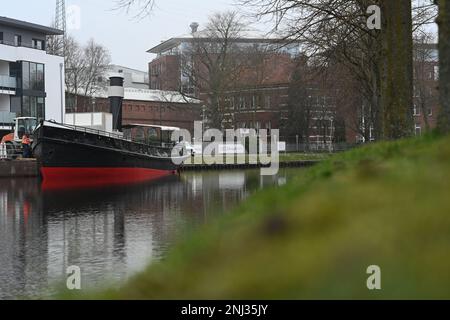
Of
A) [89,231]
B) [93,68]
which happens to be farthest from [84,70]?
[89,231]

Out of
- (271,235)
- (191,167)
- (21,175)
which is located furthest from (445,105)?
(191,167)

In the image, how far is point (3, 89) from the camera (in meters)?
53.5

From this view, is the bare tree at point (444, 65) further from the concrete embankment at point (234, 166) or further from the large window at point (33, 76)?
the large window at point (33, 76)

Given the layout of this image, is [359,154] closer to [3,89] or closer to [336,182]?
[336,182]

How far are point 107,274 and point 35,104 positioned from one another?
49589mm

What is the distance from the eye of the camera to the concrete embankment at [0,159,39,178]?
39000 mm

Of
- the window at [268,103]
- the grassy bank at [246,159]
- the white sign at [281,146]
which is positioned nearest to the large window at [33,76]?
the grassy bank at [246,159]

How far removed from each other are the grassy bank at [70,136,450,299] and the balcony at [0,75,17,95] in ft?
172

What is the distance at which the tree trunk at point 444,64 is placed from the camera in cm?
783

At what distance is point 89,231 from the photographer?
15.2 meters

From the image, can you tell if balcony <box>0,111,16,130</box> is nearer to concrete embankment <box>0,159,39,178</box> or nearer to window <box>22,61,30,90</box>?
window <box>22,61,30,90</box>

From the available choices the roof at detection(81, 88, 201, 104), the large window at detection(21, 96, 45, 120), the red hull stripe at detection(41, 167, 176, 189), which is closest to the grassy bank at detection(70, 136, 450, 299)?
the red hull stripe at detection(41, 167, 176, 189)

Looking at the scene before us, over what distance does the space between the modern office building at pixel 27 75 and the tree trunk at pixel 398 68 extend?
46203 mm

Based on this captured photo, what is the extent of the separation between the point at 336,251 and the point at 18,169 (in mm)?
38393
